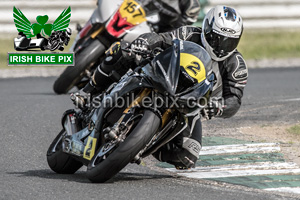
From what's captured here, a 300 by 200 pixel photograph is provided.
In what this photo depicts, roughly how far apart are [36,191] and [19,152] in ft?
6.27

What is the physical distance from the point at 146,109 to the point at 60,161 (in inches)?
49.8

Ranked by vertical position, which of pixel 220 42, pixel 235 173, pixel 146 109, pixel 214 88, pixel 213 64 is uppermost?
pixel 146 109

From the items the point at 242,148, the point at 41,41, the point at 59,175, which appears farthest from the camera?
the point at 41,41

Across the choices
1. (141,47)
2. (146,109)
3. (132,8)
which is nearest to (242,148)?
(141,47)

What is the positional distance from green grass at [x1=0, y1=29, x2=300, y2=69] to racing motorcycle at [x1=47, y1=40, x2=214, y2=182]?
37.0 feet

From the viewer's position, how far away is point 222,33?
6652mm

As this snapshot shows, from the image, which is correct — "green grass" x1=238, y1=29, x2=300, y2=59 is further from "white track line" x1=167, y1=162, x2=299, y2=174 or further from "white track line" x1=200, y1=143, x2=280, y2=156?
"white track line" x1=167, y1=162, x2=299, y2=174

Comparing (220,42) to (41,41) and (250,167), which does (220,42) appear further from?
(41,41)

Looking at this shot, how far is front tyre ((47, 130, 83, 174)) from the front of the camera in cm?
667

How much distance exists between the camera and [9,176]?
20.8 feet

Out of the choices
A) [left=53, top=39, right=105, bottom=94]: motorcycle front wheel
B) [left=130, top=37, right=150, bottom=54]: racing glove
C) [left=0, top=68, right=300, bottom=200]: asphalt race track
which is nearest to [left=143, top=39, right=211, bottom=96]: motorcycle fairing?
[left=130, top=37, right=150, bottom=54]: racing glove

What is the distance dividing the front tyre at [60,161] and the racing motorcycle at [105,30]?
366cm

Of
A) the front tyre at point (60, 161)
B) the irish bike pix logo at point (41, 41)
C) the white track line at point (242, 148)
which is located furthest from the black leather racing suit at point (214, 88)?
the irish bike pix logo at point (41, 41)

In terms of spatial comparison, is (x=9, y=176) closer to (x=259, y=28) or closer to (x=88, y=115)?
(x=88, y=115)
